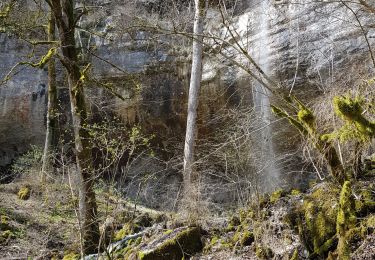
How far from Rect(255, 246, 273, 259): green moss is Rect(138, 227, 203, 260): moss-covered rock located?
1171mm

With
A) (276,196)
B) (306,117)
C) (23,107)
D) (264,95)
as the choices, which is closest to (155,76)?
(264,95)

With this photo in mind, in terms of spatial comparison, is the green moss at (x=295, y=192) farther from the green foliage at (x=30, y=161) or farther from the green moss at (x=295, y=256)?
the green foliage at (x=30, y=161)

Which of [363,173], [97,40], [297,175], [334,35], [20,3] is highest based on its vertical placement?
[20,3]

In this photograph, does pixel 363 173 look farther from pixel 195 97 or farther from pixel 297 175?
pixel 297 175

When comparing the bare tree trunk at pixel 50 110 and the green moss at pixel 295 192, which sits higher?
the bare tree trunk at pixel 50 110

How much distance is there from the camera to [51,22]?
13.7 meters

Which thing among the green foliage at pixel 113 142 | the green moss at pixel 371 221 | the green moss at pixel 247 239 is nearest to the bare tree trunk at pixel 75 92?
the green foliage at pixel 113 142

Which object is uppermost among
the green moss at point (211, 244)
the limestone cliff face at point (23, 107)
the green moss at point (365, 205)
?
the limestone cliff face at point (23, 107)

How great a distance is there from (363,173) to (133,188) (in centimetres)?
1081

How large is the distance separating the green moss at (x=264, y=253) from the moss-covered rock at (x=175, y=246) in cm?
117

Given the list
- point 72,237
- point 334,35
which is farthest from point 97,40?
point 72,237

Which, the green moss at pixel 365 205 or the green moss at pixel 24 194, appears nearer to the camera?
the green moss at pixel 365 205

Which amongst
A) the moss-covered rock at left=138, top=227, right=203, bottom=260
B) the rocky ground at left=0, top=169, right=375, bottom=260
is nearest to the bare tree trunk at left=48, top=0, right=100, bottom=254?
the rocky ground at left=0, top=169, right=375, bottom=260

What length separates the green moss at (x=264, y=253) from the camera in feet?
18.7
